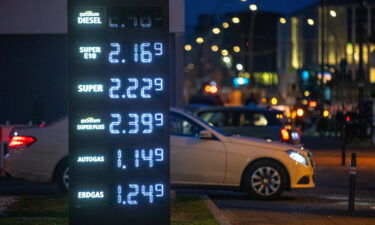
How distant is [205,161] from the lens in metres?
15.8

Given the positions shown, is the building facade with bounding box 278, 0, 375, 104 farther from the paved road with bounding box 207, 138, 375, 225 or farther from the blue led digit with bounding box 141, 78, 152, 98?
the blue led digit with bounding box 141, 78, 152, 98

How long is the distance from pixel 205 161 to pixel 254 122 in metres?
7.51

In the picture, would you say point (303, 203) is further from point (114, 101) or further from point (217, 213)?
point (114, 101)

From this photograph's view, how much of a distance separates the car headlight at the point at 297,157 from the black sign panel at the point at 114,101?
670cm

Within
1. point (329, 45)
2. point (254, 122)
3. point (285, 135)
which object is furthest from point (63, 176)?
point (329, 45)

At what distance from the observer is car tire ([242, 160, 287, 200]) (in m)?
15.8

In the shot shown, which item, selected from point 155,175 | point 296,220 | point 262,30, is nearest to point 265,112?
point 296,220

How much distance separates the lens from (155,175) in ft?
31.5

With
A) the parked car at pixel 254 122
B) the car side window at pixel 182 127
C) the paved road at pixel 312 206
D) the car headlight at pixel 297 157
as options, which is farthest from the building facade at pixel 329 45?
the car side window at pixel 182 127

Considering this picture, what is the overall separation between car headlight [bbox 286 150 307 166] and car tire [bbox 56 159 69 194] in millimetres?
4059

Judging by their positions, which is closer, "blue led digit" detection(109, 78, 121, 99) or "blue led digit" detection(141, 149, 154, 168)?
"blue led digit" detection(109, 78, 121, 99)

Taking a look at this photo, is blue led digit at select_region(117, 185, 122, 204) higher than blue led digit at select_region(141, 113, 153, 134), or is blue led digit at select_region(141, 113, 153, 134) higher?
blue led digit at select_region(141, 113, 153, 134)

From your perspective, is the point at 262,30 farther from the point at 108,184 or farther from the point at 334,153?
the point at 108,184

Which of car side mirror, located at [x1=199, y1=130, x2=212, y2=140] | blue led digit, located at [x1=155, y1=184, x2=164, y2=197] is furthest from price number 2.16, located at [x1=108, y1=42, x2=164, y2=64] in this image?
car side mirror, located at [x1=199, y1=130, x2=212, y2=140]
